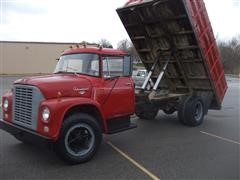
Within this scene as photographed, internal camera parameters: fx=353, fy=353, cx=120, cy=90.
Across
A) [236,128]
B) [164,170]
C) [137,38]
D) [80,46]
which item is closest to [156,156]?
[164,170]

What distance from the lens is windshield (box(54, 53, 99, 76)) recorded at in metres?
7.52

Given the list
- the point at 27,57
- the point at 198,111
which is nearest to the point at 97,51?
the point at 198,111

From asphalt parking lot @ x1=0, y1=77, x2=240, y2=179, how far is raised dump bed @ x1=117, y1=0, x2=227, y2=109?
1.57m

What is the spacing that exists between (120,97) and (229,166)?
106 inches

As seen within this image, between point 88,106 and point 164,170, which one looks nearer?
point 164,170

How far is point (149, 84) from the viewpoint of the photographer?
1162 cm

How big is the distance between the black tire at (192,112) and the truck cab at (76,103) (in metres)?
2.85

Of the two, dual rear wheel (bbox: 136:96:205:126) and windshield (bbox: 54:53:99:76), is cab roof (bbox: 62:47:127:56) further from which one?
dual rear wheel (bbox: 136:96:205:126)

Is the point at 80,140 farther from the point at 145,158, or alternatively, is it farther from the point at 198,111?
the point at 198,111

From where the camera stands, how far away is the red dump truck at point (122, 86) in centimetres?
655

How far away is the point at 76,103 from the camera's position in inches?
260

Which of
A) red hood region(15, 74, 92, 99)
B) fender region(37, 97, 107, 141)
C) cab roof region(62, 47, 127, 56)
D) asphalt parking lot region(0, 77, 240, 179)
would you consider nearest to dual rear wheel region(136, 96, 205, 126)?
asphalt parking lot region(0, 77, 240, 179)

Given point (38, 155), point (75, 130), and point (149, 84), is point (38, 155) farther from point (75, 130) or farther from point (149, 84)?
point (149, 84)

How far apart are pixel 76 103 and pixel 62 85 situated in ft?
1.57
